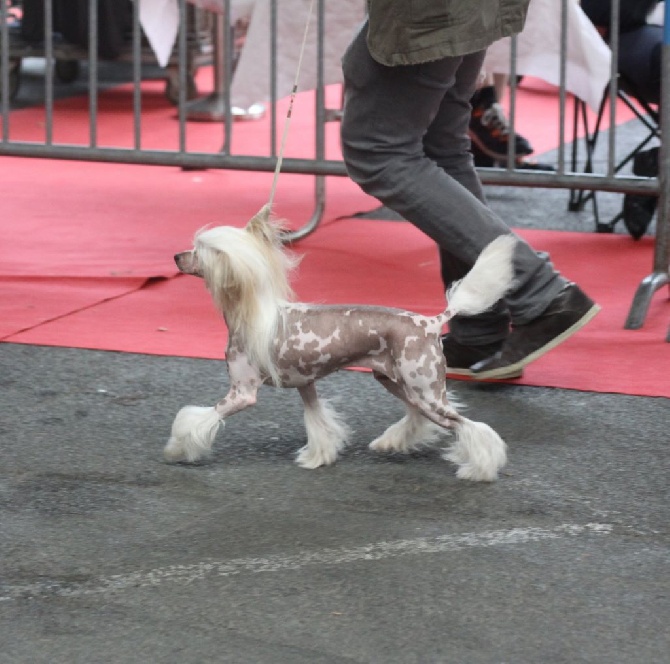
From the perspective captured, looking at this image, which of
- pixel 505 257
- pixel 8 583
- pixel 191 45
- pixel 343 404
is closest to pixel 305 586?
pixel 8 583

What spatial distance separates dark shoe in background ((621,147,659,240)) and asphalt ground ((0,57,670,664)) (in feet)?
6.60

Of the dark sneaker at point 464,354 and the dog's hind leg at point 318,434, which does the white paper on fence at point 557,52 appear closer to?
the dark sneaker at point 464,354

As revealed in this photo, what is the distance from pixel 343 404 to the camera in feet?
10.5

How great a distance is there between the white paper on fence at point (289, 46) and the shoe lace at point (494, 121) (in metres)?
1.31

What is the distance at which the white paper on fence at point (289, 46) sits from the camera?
463 cm

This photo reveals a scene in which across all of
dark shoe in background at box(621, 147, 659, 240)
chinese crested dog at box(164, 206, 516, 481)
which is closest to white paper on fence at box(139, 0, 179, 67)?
dark shoe in background at box(621, 147, 659, 240)

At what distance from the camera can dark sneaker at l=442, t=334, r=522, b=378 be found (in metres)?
3.35

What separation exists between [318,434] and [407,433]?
0.20 meters

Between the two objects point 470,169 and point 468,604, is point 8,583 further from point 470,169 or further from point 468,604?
point 470,169

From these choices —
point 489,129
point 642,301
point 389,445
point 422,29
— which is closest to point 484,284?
point 389,445

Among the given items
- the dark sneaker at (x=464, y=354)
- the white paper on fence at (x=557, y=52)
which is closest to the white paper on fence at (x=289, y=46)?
the white paper on fence at (x=557, y=52)

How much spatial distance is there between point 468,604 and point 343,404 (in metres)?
1.12

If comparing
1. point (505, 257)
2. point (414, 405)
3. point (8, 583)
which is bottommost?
point (8, 583)

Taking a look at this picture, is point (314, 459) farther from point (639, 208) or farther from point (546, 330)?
point (639, 208)
